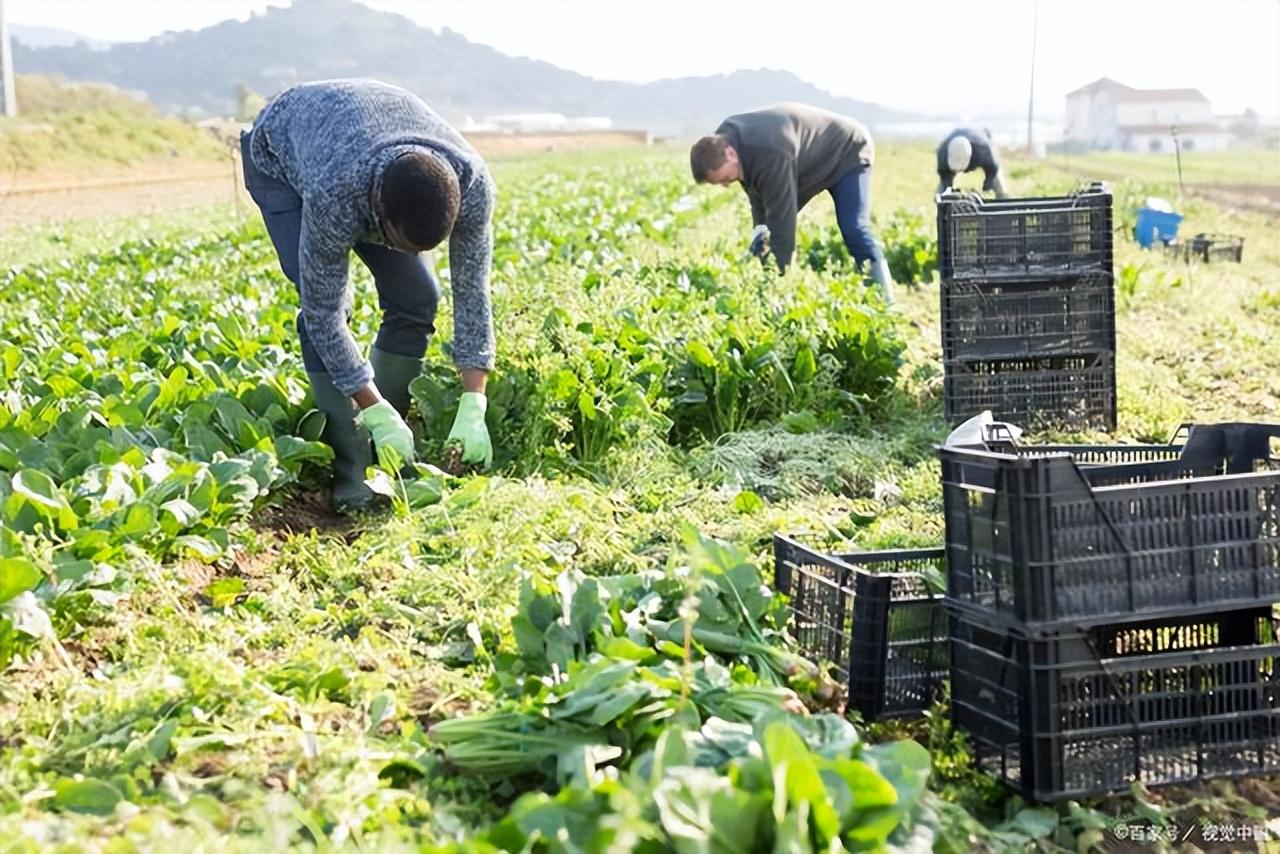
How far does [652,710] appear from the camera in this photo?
273 centimetres

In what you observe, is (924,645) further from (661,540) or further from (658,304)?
(658,304)

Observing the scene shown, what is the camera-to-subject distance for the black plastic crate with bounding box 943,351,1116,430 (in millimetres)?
6355

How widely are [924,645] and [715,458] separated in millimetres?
2269

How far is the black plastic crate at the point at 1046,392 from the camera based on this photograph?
20.9ft

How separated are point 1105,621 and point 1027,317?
11.8ft

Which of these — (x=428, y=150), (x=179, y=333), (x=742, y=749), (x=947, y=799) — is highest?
(x=428, y=150)

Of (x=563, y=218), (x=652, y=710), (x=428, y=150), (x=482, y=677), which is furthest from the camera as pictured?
(x=563, y=218)

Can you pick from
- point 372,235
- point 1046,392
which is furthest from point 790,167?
point 372,235

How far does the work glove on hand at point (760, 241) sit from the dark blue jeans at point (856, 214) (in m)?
0.46

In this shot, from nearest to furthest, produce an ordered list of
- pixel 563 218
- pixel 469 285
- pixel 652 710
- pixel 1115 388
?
pixel 652 710, pixel 469 285, pixel 1115 388, pixel 563 218

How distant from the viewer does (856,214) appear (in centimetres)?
897

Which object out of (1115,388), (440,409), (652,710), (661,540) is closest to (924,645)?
(652,710)

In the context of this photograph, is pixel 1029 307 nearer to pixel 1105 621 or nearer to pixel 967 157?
pixel 1105 621

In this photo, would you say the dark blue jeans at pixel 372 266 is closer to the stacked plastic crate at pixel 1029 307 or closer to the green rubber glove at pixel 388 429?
the green rubber glove at pixel 388 429
